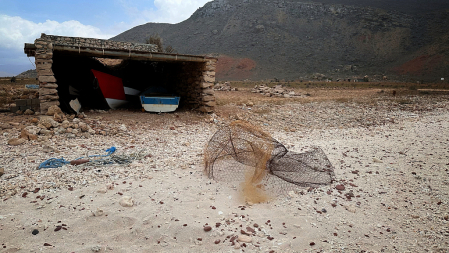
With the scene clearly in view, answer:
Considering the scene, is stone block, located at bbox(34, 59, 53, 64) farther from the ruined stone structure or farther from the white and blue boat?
the white and blue boat

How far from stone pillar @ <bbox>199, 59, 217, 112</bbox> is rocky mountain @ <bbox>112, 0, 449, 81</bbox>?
32951 millimetres

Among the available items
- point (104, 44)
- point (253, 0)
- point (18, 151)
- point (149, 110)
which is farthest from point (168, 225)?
point (253, 0)

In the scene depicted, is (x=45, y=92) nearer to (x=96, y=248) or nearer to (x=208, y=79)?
(x=208, y=79)

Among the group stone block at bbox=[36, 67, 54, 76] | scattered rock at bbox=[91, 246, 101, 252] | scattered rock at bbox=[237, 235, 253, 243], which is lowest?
scattered rock at bbox=[91, 246, 101, 252]

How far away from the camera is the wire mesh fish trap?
490 centimetres

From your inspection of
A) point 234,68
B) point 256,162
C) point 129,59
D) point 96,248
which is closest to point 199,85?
point 129,59

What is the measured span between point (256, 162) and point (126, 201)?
238 centimetres

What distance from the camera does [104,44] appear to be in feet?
56.6

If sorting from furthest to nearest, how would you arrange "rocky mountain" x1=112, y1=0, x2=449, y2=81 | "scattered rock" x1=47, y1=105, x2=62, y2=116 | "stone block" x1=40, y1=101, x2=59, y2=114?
1. "rocky mountain" x1=112, y1=0, x2=449, y2=81
2. "stone block" x1=40, y1=101, x2=59, y2=114
3. "scattered rock" x1=47, y1=105, x2=62, y2=116

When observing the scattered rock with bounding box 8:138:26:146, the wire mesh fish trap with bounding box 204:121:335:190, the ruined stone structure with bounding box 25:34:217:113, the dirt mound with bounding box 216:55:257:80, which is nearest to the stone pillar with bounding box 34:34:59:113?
the ruined stone structure with bounding box 25:34:217:113

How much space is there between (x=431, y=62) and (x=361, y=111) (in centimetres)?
3907

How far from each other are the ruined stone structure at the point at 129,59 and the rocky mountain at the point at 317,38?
3239 cm

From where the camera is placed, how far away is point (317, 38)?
54344mm

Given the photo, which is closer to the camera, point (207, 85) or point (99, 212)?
point (99, 212)
